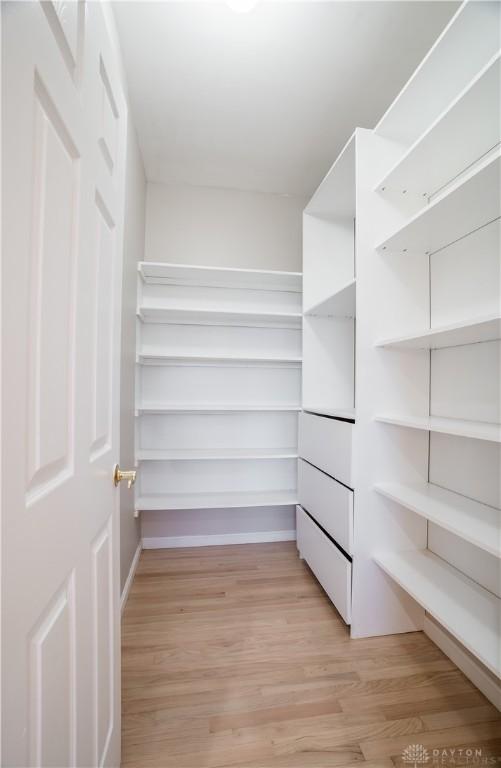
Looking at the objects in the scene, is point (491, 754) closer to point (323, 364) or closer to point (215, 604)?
point (215, 604)

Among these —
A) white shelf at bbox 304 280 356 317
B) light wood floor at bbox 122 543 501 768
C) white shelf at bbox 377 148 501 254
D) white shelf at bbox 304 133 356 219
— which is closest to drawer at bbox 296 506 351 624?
light wood floor at bbox 122 543 501 768

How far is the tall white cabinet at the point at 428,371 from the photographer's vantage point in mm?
1155

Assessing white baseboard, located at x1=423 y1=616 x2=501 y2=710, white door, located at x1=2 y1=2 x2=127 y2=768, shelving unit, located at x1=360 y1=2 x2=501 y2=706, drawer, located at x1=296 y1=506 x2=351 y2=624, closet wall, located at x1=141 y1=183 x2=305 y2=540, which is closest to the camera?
white door, located at x1=2 y1=2 x2=127 y2=768

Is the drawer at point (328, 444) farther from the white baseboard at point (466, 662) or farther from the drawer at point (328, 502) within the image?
the white baseboard at point (466, 662)

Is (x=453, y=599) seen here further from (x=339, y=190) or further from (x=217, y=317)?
(x=339, y=190)

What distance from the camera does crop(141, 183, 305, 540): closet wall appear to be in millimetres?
2482

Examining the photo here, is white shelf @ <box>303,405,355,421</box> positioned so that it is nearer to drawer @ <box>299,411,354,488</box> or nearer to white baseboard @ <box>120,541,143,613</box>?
drawer @ <box>299,411,354,488</box>

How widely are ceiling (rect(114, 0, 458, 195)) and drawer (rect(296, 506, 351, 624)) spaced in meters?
2.39

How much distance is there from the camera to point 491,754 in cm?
108

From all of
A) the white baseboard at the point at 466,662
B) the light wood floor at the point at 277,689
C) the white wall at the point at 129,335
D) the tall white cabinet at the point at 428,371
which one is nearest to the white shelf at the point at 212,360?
the white wall at the point at 129,335

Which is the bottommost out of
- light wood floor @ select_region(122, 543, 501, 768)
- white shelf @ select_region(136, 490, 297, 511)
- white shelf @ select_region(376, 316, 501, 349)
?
light wood floor @ select_region(122, 543, 501, 768)

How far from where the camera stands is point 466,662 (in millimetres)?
1372

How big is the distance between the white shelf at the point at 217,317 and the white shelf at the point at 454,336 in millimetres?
954

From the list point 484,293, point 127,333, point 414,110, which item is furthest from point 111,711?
point 414,110
